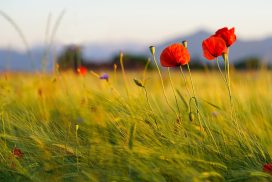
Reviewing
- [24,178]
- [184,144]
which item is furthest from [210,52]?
[24,178]

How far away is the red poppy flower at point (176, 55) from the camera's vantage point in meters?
1.77

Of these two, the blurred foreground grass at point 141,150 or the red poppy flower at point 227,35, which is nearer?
the blurred foreground grass at point 141,150

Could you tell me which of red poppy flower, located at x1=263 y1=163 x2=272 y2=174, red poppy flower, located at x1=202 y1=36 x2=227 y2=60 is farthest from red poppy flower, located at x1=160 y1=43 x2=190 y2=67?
red poppy flower, located at x1=263 y1=163 x2=272 y2=174

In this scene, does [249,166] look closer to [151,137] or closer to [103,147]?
[151,137]

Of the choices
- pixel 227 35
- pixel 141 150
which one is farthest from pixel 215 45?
pixel 141 150

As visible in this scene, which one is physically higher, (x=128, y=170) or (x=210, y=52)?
(x=210, y=52)

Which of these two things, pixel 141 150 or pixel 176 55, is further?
pixel 176 55

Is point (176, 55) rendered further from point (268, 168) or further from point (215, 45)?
point (268, 168)

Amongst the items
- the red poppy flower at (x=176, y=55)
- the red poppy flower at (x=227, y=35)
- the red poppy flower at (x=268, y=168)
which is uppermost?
the red poppy flower at (x=227, y=35)

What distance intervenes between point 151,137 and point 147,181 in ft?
1.03

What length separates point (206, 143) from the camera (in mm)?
1887

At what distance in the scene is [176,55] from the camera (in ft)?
5.82

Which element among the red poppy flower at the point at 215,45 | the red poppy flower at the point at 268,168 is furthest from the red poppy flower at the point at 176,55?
the red poppy flower at the point at 268,168

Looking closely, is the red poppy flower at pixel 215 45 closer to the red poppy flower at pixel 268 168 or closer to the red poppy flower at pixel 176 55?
the red poppy flower at pixel 176 55
